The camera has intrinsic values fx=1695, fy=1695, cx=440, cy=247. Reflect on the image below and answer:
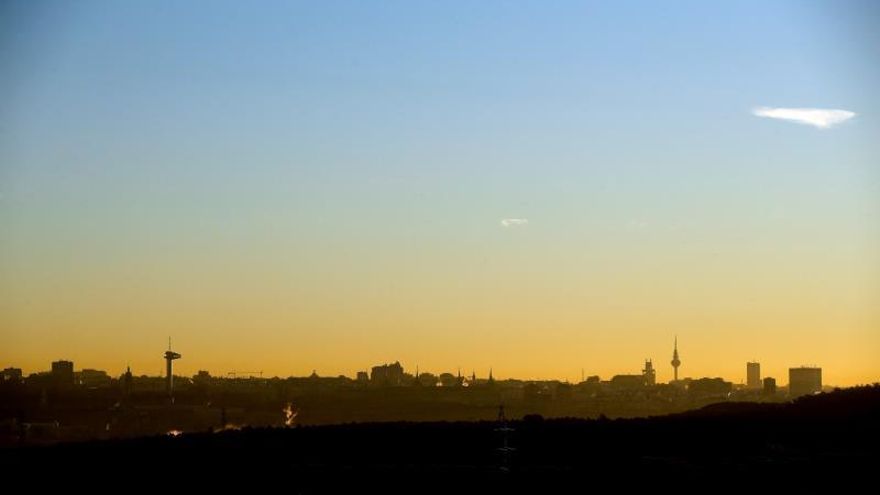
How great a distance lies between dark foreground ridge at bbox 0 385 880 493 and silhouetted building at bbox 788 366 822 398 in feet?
389

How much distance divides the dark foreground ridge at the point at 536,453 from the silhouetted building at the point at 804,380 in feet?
389

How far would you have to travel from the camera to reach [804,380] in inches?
6880

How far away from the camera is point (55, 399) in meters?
172

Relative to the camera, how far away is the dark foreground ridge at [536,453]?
3766cm

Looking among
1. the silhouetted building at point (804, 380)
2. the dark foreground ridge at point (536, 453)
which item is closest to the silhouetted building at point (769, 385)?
the silhouetted building at point (804, 380)

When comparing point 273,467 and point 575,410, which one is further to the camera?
point 575,410

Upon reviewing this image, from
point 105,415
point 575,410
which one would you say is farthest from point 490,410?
point 105,415

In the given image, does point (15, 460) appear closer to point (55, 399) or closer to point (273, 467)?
point (273, 467)

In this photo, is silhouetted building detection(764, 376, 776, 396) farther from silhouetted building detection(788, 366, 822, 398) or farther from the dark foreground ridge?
the dark foreground ridge

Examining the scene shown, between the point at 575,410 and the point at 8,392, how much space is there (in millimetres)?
64129

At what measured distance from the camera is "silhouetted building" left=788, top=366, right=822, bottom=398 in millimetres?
171125

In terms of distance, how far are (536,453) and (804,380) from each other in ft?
444

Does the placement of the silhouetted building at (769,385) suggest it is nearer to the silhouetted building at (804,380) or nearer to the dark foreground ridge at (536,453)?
the silhouetted building at (804,380)

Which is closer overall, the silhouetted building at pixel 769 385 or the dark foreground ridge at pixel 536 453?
the dark foreground ridge at pixel 536 453
